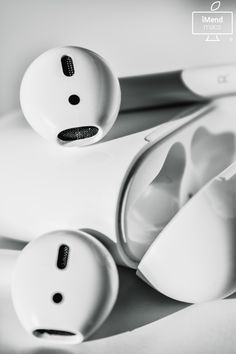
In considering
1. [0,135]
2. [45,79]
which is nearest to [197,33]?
[45,79]

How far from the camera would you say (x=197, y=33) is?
31.5 inches

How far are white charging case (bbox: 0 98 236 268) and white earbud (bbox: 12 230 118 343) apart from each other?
0.08 metres

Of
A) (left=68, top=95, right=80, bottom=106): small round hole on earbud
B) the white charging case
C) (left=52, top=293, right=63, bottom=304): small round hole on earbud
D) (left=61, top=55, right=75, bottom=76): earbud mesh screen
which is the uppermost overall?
(left=61, top=55, right=75, bottom=76): earbud mesh screen

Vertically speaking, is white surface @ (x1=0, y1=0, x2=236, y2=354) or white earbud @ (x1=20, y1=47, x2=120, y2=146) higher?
white surface @ (x1=0, y1=0, x2=236, y2=354)

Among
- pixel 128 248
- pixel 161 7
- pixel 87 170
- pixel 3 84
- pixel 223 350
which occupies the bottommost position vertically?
pixel 223 350

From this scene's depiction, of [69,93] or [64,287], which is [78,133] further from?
[64,287]

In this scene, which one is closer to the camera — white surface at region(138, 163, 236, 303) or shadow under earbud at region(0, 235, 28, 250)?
white surface at region(138, 163, 236, 303)

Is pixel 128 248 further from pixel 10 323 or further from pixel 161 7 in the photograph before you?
pixel 161 7

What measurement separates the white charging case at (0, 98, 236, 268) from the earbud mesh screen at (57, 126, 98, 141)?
68 mm

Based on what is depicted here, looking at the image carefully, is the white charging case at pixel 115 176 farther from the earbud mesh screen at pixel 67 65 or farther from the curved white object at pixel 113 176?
the earbud mesh screen at pixel 67 65

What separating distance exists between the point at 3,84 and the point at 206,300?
0.50 metres

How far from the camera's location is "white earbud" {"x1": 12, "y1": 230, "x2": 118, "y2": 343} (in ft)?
2.21

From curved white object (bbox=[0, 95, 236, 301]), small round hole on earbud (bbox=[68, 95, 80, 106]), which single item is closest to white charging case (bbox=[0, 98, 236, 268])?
curved white object (bbox=[0, 95, 236, 301])

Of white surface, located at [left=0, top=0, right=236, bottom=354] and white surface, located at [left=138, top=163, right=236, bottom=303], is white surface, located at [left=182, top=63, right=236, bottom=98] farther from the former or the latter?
white surface, located at [left=138, top=163, right=236, bottom=303]
